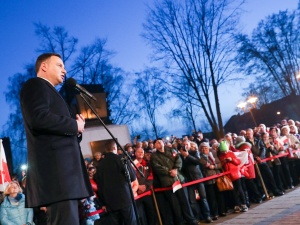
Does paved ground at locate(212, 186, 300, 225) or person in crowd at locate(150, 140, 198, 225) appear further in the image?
person in crowd at locate(150, 140, 198, 225)

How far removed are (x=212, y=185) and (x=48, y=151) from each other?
684 cm

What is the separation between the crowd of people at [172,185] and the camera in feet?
19.8

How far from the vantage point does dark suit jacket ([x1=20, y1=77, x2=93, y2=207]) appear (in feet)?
7.72

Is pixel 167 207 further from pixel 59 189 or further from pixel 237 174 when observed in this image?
pixel 59 189

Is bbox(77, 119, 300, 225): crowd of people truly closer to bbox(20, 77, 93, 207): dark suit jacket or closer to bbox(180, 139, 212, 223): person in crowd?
bbox(180, 139, 212, 223): person in crowd

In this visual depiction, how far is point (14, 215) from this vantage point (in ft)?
20.9

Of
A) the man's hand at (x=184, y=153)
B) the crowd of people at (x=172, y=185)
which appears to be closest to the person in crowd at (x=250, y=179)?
the crowd of people at (x=172, y=185)

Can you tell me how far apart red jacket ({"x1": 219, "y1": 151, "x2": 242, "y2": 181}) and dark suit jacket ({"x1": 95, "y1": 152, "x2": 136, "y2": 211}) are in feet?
12.3

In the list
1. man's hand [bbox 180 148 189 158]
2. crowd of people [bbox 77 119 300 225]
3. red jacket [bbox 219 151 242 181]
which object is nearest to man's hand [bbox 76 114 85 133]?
crowd of people [bbox 77 119 300 225]

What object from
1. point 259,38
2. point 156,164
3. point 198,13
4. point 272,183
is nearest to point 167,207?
point 156,164

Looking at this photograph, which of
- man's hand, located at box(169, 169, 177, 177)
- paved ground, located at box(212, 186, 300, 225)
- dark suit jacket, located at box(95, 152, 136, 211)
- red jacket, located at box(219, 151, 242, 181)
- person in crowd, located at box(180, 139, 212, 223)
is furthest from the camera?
red jacket, located at box(219, 151, 242, 181)

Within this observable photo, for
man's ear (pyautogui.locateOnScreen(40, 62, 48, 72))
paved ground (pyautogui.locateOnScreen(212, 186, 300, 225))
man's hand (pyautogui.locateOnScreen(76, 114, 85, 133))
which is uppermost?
man's ear (pyautogui.locateOnScreen(40, 62, 48, 72))

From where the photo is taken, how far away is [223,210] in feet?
27.0

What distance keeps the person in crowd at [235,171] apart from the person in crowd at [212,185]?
26 cm
